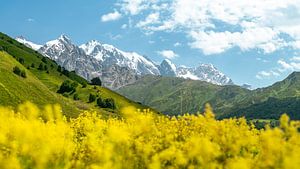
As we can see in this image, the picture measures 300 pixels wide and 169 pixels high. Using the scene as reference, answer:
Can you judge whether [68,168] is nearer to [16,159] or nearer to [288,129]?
[16,159]

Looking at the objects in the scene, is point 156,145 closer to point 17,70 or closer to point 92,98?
point 17,70

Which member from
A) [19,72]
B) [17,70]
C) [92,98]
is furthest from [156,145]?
[92,98]

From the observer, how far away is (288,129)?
376 inches

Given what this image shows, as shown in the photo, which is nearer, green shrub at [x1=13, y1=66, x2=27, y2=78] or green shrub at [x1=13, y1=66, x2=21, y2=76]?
green shrub at [x1=13, y1=66, x2=21, y2=76]

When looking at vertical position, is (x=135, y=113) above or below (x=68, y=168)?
above

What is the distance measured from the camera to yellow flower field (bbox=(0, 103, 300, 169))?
980cm

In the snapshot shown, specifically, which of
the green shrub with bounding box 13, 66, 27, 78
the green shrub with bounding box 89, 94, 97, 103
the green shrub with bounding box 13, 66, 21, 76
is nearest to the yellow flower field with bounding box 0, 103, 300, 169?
the green shrub with bounding box 13, 66, 21, 76

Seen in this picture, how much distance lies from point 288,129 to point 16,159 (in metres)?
5.77

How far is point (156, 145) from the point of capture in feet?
38.9

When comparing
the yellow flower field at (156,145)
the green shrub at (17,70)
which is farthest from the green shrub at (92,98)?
the yellow flower field at (156,145)

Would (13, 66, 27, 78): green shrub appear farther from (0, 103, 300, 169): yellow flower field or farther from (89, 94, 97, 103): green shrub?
(0, 103, 300, 169): yellow flower field

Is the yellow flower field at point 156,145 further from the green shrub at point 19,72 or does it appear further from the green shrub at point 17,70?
the green shrub at point 19,72

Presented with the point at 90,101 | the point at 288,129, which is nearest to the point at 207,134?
the point at 288,129

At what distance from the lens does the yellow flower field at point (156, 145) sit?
32.2 feet
